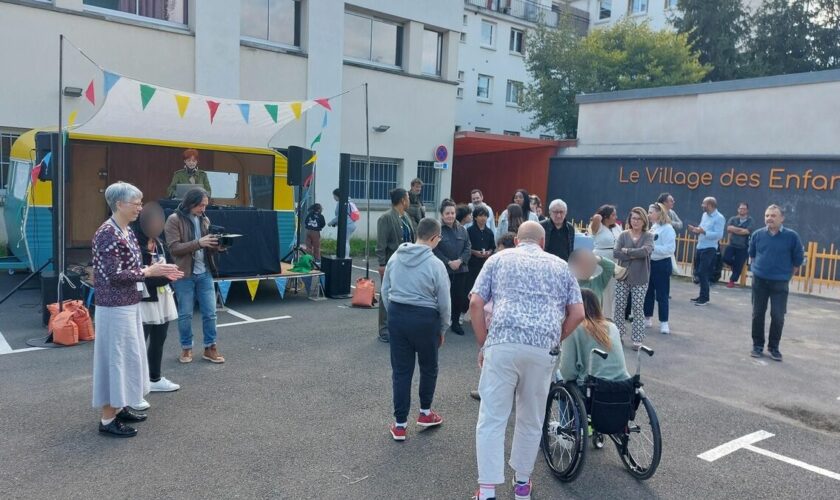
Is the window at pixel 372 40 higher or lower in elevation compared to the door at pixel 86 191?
higher

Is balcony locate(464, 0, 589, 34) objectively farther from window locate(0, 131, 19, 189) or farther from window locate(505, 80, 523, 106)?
window locate(0, 131, 19, 189)

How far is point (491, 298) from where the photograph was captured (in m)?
3.72

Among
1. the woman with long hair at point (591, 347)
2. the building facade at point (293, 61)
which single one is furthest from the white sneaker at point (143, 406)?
the building facade at point (293, 61)

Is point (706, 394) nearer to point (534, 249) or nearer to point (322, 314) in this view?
point (534, 249)

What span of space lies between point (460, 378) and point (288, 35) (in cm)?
1239

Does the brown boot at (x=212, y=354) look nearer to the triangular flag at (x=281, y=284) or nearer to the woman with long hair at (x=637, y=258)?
the triangular flag at (x=281, y=284)

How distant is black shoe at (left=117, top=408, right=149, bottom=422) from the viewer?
4.67 meters

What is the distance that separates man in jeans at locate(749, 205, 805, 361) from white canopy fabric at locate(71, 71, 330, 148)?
21.1 ft

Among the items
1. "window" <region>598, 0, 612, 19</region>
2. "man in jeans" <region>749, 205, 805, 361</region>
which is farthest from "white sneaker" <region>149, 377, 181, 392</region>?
"window" <region>598, 0, 612, 19</region>

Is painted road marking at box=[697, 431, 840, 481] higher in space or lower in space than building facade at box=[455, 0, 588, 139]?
lower

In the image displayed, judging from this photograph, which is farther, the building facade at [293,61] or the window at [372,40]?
the window at [372,40]

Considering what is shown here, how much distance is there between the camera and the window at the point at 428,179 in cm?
1914

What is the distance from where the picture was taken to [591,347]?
13.3 feet

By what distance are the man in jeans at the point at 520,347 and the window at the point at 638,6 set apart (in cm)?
4085
